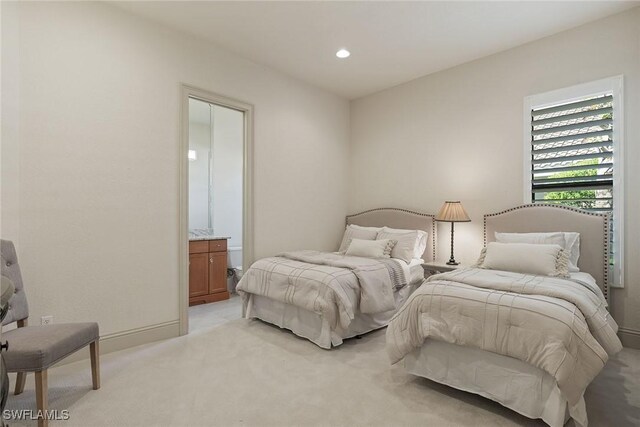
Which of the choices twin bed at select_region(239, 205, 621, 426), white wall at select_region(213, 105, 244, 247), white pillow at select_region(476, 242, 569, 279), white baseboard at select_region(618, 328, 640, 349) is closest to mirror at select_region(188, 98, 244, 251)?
white wall at select_region(213, 105, 244, 247)

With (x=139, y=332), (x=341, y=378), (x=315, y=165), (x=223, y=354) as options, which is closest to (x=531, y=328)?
(x=341, y=378)

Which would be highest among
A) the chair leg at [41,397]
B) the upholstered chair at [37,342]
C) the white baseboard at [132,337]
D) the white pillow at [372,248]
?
the white pillow at [372,248]

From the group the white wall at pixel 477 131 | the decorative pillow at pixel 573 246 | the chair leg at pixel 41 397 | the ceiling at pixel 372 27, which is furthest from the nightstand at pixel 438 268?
the chair leg at pixel 41 397

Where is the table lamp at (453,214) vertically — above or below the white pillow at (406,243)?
above

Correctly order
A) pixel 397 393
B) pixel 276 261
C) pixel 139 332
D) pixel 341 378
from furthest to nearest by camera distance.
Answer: pixel 276 261, pixel 139 332, pixel 341 378, pixel 397 393

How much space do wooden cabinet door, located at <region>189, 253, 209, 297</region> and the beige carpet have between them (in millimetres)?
1429

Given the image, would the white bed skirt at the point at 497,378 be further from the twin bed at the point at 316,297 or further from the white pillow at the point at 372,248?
the white pillow at the point at 372,248

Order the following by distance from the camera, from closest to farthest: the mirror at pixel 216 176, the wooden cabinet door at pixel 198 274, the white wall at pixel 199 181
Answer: the wooden cabinet door at pixel 198 274
the mirror at pixel 216 176
the white wall at pixel 199 181

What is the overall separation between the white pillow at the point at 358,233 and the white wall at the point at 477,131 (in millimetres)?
510

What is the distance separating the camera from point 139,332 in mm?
3078

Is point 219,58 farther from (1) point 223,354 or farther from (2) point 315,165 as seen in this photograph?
(1) point 223,354

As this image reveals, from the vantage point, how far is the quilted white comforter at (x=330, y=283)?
2930 millimetres

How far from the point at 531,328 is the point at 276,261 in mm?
2377

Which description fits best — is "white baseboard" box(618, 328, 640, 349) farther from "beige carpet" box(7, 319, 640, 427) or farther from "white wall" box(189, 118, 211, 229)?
"white wall" box(189, 118, 211, 229)
